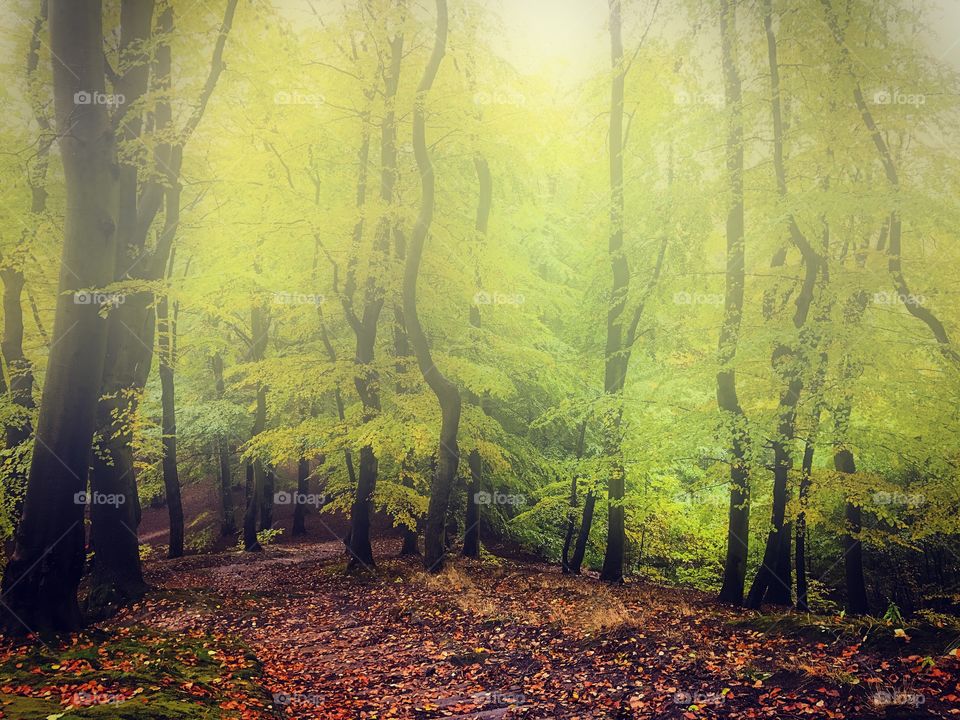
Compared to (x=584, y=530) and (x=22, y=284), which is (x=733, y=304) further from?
(x=22, y=284)

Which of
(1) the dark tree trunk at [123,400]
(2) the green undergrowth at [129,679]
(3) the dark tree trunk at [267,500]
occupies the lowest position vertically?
(3) the dark tree trunk at [267,500]

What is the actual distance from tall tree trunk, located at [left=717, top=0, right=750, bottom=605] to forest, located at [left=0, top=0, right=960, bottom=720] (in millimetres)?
63

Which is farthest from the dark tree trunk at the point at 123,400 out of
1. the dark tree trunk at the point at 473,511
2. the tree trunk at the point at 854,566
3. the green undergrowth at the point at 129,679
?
Result: the tree trunk at the point at 854,566

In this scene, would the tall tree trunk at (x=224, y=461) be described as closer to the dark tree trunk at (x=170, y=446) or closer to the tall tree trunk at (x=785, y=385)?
the dark tree trunk at (x=170, y=446)

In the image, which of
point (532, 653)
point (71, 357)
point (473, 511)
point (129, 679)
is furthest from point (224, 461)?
point (532, 653)

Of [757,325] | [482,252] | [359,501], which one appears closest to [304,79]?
[482,252]

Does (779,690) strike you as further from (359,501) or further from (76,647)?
(359,501)

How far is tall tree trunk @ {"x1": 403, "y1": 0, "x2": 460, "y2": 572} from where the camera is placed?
39.8ft

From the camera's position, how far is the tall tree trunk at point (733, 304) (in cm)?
1022

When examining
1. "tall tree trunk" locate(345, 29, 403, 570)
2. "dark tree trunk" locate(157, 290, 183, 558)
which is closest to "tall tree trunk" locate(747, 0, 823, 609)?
"tall tree trunk" locate(345, 29, 403, 570)

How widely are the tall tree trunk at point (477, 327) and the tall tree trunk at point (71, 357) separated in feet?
24.5

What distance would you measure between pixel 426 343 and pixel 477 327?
6.85 ft

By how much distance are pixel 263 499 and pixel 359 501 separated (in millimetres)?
7680

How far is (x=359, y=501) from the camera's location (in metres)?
13.7
